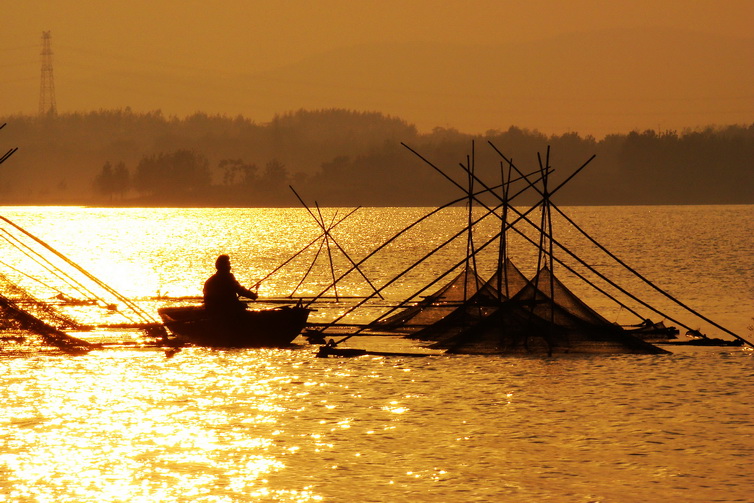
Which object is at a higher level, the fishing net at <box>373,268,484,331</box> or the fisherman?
the fisherman

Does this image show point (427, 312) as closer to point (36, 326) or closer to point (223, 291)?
point (223, 291)

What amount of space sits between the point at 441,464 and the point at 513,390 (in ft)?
15.9

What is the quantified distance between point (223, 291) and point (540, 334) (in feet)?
18.0

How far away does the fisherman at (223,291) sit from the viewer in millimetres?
19328

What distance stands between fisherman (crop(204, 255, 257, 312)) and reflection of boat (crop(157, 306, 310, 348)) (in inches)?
8.1

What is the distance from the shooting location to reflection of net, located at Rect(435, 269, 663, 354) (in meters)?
18.9

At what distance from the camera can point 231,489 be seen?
35.5 ft

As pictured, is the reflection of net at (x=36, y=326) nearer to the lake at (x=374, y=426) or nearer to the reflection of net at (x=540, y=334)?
the lake at (x=374, y=426)

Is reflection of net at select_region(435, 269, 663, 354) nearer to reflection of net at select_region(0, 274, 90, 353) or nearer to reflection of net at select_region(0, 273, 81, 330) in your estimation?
reflection of net at select_region(0, 274, 90, 353)

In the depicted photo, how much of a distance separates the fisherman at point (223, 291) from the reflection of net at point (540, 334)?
3.60m

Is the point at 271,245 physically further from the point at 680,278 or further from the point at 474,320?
the point at 474,320

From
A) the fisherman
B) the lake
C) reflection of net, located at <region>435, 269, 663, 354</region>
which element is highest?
the fisherman

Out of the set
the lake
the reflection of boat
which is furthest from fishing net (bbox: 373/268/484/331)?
the reflection of boat

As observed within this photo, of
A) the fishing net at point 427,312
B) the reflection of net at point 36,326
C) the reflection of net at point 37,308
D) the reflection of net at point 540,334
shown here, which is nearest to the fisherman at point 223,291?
the reflection of net at point 36,326
